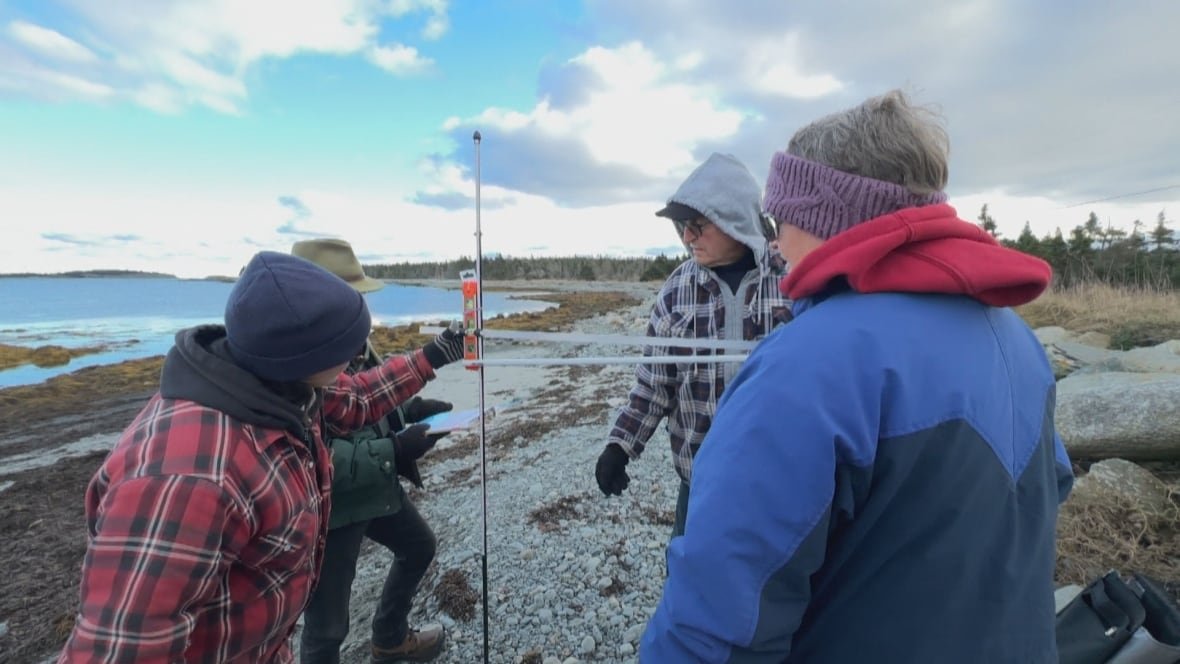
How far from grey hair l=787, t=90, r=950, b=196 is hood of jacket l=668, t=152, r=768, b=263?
51.5 inches

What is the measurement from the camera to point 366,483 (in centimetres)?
304

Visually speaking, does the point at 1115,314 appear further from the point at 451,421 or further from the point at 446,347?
the point at 446,347

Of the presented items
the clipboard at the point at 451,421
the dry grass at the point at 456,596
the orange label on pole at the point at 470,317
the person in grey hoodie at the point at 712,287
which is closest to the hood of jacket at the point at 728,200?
the person in grey hoodie at the point at 712,287

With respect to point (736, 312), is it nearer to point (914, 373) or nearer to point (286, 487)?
point (914, 373)

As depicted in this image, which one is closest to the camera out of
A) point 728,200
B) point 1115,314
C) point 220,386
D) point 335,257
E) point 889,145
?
point 889,145

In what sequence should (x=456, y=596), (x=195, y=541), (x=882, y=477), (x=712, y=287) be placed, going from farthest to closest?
(x=456, y=596) < (x=712, y=287) < (x=195, y=541) < (x=882, y=477)

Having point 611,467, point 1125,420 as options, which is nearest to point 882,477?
point 611,467

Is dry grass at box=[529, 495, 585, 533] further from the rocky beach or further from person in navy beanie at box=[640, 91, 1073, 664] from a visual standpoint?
person in navy beanie at box=[640, 91, 1073, 664]

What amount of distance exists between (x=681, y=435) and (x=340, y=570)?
188cm

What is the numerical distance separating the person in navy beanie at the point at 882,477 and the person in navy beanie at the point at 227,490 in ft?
3.75

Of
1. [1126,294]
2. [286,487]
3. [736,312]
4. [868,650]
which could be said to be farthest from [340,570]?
[1126,294]

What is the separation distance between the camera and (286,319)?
69.4 inches

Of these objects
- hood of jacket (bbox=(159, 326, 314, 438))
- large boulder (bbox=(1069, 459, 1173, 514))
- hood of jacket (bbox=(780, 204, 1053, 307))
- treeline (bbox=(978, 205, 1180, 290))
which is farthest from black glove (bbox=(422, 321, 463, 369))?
treeline (bbox=(978, 205, 1180, 290))

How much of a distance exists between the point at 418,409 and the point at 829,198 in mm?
3101
